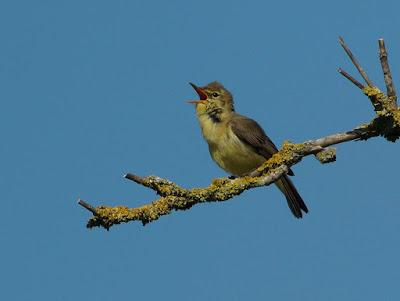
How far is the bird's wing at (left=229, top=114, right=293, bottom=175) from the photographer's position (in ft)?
31.7

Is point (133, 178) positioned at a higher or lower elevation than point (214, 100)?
lower

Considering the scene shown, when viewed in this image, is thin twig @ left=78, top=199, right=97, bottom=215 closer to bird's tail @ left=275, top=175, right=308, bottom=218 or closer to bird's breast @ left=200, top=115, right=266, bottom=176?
bird's breast @ left=200, top=115, right=266, bottom=176

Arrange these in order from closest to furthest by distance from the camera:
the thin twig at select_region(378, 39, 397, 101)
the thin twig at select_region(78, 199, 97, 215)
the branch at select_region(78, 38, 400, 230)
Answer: the thin twig at select_region(78, 199, 97, 215) < the branch at select_region(78, 38, 400, 230) < the thin twig at select_region(378, 39, 397, 101)

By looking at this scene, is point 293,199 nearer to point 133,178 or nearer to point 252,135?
point 252,135

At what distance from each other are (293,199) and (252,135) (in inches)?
43.0

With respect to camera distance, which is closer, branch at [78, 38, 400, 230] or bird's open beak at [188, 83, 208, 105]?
branch at [78, 38, 400, 230]

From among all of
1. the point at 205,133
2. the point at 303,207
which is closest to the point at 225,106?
the point at 205,133

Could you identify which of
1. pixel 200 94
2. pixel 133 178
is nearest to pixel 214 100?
pixel 200 94

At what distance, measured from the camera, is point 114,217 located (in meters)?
5.16

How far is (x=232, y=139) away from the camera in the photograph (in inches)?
380

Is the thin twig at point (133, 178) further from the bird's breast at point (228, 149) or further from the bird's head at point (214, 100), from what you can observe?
the bird's head at point (214, 100)

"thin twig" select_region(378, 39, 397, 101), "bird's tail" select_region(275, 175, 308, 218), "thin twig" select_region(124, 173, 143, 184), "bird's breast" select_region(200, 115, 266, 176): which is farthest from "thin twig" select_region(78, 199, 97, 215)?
"bird's tail" select_region(275, 175, 308, 218)

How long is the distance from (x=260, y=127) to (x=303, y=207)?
1327mm

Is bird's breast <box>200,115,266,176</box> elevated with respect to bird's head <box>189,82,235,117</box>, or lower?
lower
